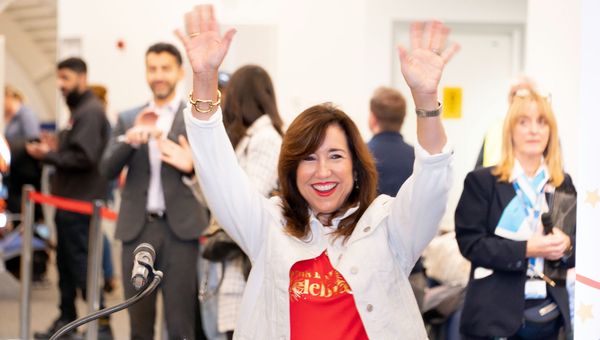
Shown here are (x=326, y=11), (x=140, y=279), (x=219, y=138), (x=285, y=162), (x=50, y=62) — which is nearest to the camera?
(x=140, y=279)

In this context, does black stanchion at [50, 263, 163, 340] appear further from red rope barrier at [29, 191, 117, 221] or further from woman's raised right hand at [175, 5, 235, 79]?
red rope barrier at [29, 191, 117, 221]

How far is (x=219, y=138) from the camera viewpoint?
2631 mm

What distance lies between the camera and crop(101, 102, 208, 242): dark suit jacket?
14.8ft

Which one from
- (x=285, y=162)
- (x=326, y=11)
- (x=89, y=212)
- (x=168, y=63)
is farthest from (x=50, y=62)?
(x=285, y=162)

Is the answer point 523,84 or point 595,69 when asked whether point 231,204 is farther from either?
point 523,84

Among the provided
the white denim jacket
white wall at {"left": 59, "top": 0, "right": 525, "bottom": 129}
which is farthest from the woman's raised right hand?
white wall at {"left": 59, "top": 0, "right": 525, "bottom": 129}

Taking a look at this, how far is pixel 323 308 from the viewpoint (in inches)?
104

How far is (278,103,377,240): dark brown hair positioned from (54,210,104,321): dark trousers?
3.46 m

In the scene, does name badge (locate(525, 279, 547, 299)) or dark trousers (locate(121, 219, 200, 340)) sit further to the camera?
dark trousers (locate(121, 219, 200, 340))

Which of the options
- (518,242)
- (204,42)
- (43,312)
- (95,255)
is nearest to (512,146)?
(518,242)

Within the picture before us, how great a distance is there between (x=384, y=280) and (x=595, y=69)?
760 mm

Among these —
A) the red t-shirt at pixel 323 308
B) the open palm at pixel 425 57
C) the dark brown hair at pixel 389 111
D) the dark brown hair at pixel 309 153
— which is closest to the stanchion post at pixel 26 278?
the dark brown hair at pixel 389 111

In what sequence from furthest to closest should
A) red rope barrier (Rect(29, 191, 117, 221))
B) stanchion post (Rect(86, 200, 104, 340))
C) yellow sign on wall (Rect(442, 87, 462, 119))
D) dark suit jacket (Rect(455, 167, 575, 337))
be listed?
yellow sign on wall (Rect(442, 87, 462, 119)) → red rope barrier (Rect(29, 191, 117, 221)) → stanchion post (Rect(86, 200, 104, 340)) → dark suit jacket (Rect(455, 167, 575, 337))

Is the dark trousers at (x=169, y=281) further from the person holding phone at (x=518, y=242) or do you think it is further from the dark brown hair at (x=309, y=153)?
the dark brown hair at (x=309, y=153)
